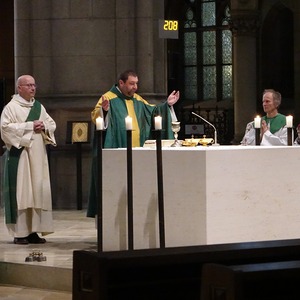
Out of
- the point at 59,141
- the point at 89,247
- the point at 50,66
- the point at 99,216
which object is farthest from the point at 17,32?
the point at 99,216

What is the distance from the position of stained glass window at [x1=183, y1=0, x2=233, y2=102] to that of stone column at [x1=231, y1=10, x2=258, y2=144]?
139 inches

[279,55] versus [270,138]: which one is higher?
[279,55]

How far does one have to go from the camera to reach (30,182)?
10977 millimetres

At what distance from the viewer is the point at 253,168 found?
798 cm

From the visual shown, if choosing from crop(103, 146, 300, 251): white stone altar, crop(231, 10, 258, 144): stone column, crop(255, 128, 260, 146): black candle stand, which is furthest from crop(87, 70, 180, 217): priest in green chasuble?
crop(231, 10, 258, 144): stone column

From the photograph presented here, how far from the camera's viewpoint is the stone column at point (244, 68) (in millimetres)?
25141

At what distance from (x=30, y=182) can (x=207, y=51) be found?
1929 cm

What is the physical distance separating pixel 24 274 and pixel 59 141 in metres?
5.35

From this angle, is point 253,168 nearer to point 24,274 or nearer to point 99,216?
point 99,216

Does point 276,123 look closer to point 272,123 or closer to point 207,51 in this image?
point 272,123

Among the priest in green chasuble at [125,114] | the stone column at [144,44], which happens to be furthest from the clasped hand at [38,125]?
the stone column at [144,44]

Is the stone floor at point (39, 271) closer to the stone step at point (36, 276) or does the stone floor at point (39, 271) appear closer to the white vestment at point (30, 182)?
the stone step at point (36, 276)

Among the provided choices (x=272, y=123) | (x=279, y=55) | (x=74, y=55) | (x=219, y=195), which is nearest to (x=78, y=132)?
(x=74, y=55)

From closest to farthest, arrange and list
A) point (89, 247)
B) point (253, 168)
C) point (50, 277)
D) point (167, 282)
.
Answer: point (167, 282) → point (253, 168) → point (50, 277) → point (89, 247)
